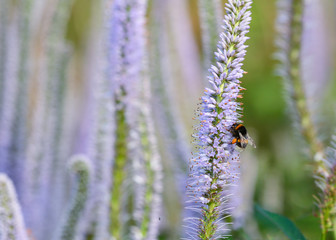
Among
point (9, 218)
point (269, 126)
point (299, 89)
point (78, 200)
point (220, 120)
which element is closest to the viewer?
point (220, 120)

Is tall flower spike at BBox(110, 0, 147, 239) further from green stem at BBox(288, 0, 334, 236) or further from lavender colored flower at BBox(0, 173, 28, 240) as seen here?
green stem at BBox(288, 0, 334, 236)

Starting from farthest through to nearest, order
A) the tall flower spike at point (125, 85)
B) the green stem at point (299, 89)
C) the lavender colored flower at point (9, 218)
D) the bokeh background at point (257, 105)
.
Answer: the bokeh background at point (257, 105), the green stem at point (299, 89), the tall flower spike at point (125, 85), the lavender colored flower at point (9, 218)

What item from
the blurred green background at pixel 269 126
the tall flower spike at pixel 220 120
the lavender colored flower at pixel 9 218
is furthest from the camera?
the blurred green background at pixel 269 126

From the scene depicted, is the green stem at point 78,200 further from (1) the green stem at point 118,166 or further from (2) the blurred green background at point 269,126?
(2) the blurred green background at point 269,126

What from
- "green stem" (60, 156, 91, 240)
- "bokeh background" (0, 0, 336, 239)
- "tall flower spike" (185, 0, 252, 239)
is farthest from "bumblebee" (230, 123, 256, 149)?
"green stem" (60, 156, 91, 240)

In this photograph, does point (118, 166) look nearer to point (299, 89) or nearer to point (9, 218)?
point (9, 218)

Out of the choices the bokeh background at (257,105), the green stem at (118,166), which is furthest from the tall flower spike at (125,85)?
the bokeh background at (257,105)

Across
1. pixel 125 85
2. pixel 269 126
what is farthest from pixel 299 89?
pixel 269 126

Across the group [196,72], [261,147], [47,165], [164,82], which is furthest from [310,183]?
[47,165]
